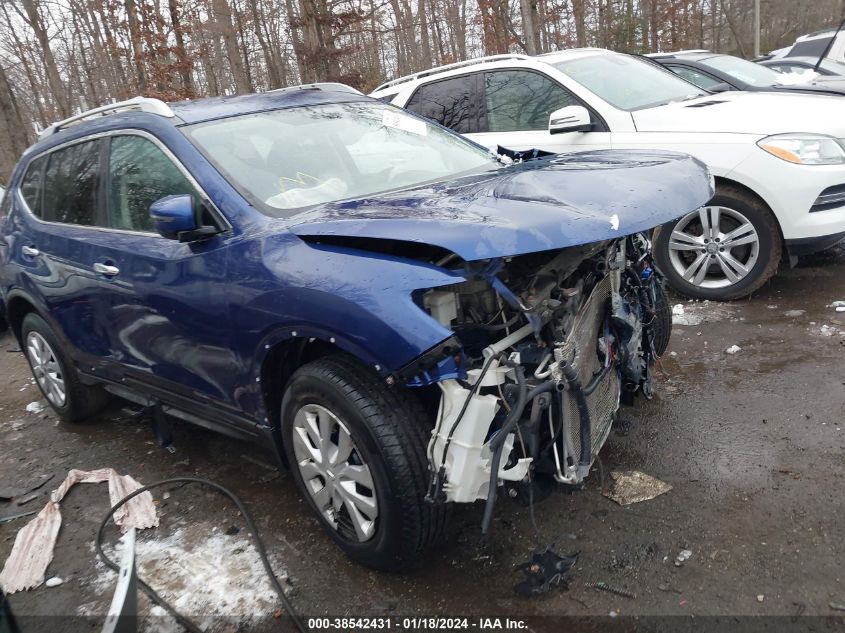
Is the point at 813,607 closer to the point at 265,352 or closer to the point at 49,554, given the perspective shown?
the point at 265,352

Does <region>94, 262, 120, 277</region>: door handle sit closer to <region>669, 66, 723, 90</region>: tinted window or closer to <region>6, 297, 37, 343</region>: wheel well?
<region>6, 297, 37, 343</region>: wheel well

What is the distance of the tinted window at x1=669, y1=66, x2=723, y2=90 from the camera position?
7.16 m

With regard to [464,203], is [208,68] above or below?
above

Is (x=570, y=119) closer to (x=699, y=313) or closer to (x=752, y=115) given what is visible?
(x=752, y=115)

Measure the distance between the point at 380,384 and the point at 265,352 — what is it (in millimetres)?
556

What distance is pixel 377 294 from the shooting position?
84.1 inches

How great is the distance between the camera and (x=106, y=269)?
10.8ft

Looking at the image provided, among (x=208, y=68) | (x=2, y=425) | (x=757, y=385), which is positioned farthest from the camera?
(x=208, y=68)

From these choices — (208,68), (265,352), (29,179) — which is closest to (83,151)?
(29,179)

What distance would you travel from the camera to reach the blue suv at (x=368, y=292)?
7.06ft

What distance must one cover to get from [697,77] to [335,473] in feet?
22.5

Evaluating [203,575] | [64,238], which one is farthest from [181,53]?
[203,575]

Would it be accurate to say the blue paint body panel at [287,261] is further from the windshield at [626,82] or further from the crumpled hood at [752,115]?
the windshield at [626,82]

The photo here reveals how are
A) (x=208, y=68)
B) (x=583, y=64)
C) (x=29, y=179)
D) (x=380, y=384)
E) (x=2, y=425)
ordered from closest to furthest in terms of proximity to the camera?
(x=380, y=384), (x=29, y=179), (x=2, y=425), (x=583, y=64), (x=208, y=68)
